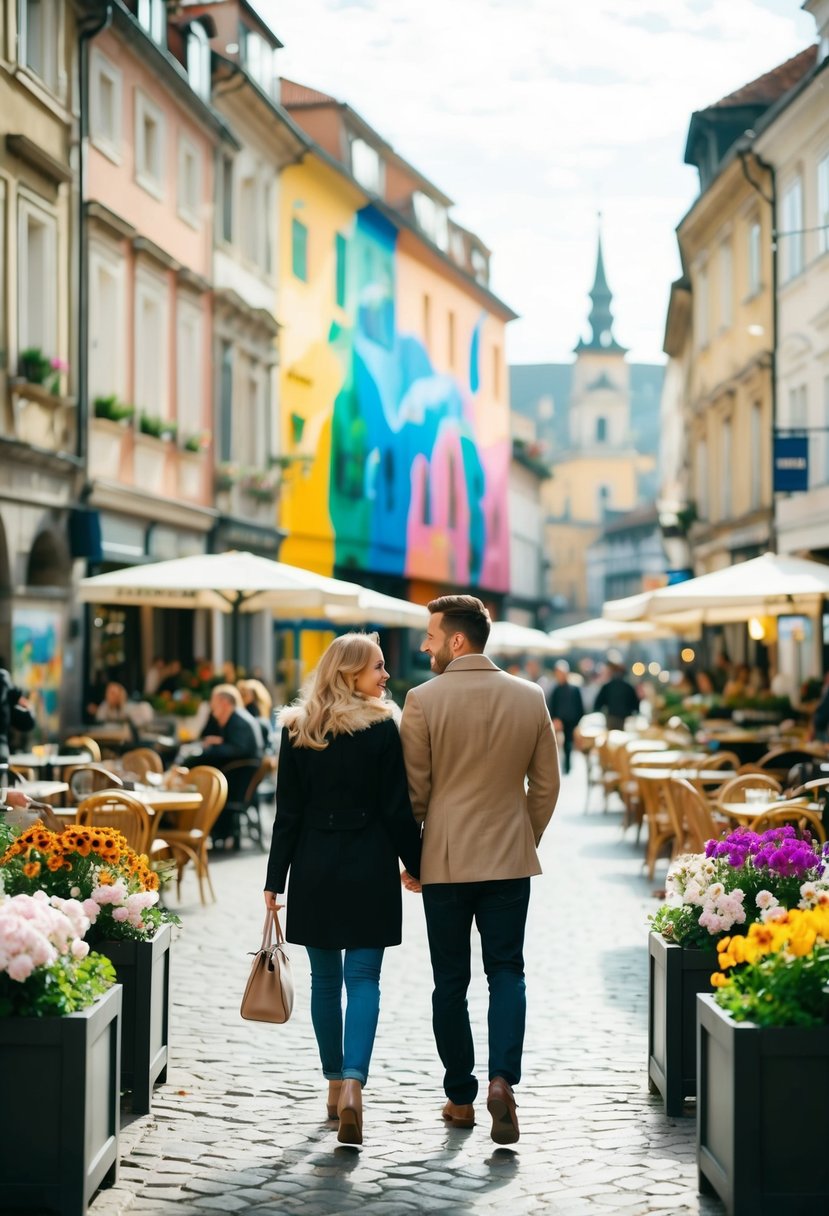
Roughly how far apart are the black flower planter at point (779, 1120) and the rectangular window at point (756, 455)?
28.3 m

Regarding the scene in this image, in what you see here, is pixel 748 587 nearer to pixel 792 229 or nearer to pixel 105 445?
pixel 105 445

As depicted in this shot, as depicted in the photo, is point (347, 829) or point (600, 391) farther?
point (600, 391)

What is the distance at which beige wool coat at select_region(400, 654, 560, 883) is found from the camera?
669 cm

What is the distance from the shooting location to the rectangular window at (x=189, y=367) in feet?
94.7

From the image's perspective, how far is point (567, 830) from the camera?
21.0 m

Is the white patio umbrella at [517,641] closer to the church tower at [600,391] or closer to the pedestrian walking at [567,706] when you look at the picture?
the pedestrian walking at [567,706]

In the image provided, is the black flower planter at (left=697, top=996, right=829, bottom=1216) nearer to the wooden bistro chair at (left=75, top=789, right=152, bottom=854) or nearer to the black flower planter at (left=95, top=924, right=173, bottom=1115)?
the black flower planter at (left=95, top=924, right=173, bottom=1115)

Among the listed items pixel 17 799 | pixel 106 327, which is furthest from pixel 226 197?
pixel 17 799

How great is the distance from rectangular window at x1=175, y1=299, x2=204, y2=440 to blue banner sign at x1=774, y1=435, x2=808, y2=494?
9.24 metres

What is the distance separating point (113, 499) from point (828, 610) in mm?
10585

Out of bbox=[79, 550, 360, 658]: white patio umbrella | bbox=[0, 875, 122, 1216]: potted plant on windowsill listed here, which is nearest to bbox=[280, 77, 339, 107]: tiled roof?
bbox=[79, 550, 360, 658]: white patio umbrella

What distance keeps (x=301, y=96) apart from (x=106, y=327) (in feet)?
61.6

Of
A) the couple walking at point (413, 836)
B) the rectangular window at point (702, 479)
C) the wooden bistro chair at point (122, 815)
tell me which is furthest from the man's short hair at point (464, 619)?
the rectangular window at point (702, 479)

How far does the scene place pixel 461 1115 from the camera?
686cm
